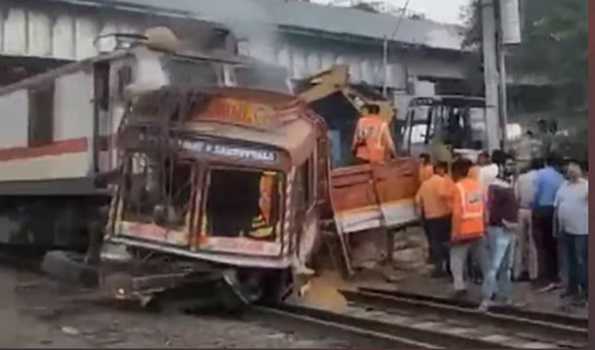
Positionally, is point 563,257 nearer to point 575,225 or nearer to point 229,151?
point 575,225

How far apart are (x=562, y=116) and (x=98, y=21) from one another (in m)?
9.26

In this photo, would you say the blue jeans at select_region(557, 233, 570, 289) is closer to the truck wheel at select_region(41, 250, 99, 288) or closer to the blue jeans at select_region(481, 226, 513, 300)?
the blue jeans at select_region(481, 226, 513, 300)

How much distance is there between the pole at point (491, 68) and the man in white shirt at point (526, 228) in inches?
123

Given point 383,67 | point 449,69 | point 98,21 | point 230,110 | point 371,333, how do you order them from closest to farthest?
point 371,333
point 230,110
point 98,21
point 383,67
point 449,69

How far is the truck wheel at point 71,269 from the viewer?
38.8 feet

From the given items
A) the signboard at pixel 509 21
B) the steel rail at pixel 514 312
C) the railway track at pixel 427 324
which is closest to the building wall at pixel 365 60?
the signboard at pixel 509 21

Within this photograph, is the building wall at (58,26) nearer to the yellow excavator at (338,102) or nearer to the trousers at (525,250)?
the yellow excavator at (338,102)

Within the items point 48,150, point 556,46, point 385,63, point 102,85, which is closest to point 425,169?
point 102,85

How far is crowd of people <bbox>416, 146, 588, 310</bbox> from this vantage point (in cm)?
1101

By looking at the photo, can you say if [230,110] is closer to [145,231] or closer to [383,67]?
[145,231]

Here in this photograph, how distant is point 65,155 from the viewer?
549 inches

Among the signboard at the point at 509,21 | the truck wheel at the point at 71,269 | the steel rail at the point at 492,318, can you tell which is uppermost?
the signboard at the point at 509,21

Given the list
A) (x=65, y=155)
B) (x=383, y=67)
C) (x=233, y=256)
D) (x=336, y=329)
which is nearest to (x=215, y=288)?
(x=233, y=256)

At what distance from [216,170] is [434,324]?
251 cm
